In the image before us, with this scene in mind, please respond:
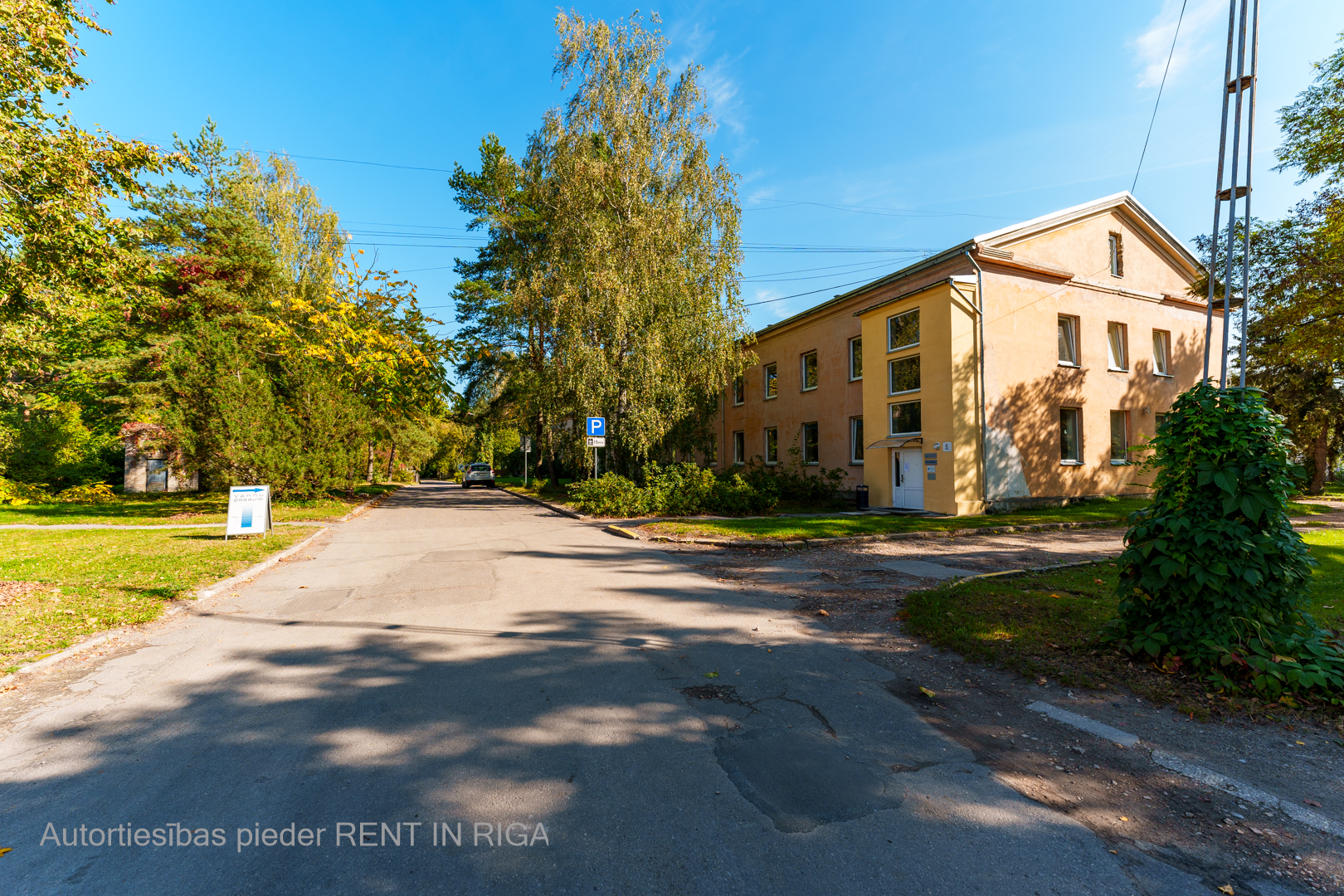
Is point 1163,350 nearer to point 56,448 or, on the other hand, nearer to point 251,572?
point 251,572

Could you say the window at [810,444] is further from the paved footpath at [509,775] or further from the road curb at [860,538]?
the paved footpath at [509,775]

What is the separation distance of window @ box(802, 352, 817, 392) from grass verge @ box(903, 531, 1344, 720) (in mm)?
17890

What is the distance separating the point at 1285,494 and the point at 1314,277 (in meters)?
20.0

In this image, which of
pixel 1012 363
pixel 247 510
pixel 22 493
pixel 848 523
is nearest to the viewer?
pixel 247 510

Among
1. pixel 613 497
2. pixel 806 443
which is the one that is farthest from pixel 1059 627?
pixel 806 443

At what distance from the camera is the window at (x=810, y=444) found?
25.4m

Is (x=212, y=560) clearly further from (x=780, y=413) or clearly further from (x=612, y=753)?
(x=780, y=413)

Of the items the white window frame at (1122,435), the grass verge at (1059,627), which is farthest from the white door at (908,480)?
the grass verge at (1059,627)

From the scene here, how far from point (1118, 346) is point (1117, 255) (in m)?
3.49

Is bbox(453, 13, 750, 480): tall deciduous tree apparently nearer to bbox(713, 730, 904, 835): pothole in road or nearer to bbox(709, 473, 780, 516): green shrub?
bbox(709, 473, 780, 516): green shrub

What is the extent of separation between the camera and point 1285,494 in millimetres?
4266

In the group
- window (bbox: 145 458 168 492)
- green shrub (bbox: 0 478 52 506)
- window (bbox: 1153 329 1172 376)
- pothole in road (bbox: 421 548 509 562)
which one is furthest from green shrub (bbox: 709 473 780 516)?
window (bbox: 145 458 168 492)

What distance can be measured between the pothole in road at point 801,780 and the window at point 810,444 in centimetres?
2218

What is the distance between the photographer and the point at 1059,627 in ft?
19.1
